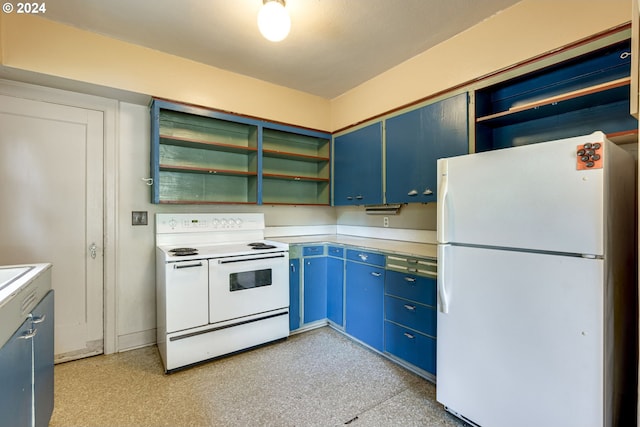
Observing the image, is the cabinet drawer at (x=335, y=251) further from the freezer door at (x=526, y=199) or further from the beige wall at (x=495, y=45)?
the beige wall at (x=495, y=45)

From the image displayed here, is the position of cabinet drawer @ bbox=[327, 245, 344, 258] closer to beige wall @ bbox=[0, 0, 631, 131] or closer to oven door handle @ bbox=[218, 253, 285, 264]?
oven door handle @ bbox=[218, 253, 285, 264]

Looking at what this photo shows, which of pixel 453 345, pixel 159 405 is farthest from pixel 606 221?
pixel 159 405

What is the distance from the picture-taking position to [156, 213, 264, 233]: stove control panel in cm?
275

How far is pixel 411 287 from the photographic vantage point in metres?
2.22

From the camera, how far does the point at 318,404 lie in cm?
190

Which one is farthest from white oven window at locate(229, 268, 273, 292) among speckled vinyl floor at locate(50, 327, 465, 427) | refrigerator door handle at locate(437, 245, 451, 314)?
refrigerator door handle at locate(437, 245, 451, 314)

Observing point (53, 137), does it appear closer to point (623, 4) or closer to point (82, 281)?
point (82, 281)

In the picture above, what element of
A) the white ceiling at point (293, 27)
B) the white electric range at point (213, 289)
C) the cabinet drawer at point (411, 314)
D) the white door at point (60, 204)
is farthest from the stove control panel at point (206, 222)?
the cabinet drawer at point (411, 314)

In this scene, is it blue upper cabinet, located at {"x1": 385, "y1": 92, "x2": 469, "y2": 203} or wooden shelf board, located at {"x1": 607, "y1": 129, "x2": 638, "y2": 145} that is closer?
wooden shelf board, located at {"x1": 607, "y1": 129, "x2": 638, "y2": 145}

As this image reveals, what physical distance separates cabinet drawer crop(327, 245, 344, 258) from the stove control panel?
2.68 ft

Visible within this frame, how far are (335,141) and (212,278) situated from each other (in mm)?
2135

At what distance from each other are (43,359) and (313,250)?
6.93ft

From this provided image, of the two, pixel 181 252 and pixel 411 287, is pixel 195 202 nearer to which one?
pixel 181 252

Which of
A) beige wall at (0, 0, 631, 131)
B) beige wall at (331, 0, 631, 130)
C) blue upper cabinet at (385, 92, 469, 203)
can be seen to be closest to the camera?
beige wall at (331, 0, 631, 130)
